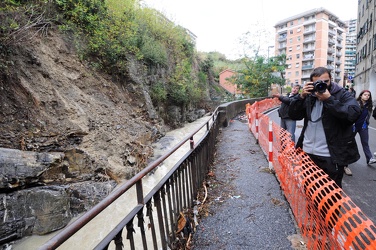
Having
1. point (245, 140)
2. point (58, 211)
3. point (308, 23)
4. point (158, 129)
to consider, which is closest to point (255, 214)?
point (58, 211)

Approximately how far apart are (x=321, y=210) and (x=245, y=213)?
4.37 feet

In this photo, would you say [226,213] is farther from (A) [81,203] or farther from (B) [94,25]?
(B) [94,25]

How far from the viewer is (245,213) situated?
3393 mm

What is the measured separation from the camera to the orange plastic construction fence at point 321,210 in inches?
63.0

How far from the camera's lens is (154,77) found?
15242mm

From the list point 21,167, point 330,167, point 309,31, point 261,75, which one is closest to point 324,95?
point 330,167

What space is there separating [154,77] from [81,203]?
10.9 m

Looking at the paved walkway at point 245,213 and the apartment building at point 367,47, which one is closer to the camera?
the paved walkway at point 245,213

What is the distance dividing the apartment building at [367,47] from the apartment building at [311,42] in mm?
30197

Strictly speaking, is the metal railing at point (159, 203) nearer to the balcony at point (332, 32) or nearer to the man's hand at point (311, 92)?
the man's hand at point (311, 92)

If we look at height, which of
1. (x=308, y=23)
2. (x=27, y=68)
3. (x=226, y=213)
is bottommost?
(x=226, y=213)

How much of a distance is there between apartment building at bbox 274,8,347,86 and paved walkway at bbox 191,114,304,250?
62.7 meters

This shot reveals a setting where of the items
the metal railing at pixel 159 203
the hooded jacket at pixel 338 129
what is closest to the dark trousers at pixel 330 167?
the hooded jacket at pixel 338 129

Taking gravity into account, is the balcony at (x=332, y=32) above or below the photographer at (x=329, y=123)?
above
